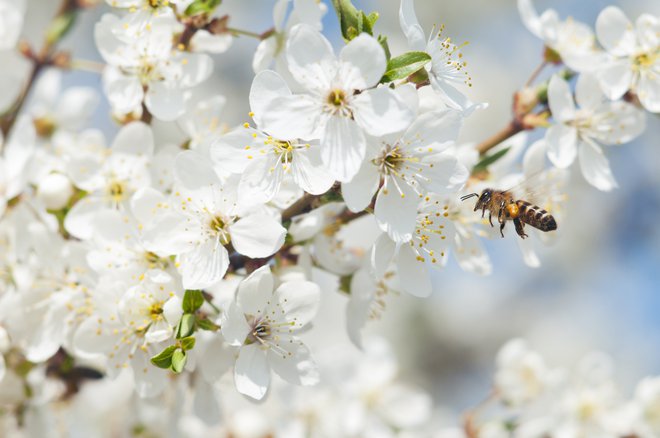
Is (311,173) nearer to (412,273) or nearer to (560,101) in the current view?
(412,273)

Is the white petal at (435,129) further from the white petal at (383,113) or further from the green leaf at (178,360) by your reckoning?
the green leaf at (178,360)

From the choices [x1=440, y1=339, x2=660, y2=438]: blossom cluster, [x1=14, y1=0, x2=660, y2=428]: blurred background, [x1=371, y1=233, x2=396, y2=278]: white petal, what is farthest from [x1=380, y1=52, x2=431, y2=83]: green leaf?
[x1=14, y1=0, x2=660, y2=428]: blurred background

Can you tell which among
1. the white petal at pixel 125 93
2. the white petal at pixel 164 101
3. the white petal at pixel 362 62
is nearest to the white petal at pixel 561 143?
the white petal at pixel 362 62

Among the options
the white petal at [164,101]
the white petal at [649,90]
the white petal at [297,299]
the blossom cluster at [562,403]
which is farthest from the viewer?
the blossom cluster at [562,403]

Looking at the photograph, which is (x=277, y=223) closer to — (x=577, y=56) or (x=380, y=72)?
(x=380, y=72)

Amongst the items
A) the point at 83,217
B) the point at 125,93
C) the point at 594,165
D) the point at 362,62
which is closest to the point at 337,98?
the point at 362,62

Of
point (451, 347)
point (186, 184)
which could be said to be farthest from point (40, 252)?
point (451, 347)

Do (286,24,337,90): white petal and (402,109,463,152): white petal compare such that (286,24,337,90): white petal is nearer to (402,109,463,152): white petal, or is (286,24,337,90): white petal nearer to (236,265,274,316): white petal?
(402,109,463,152): white petal
